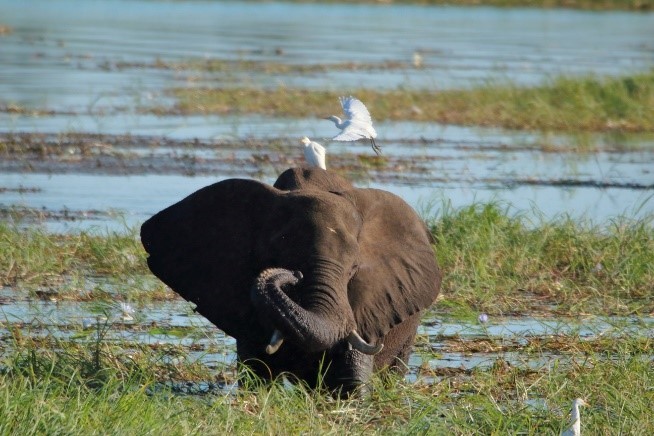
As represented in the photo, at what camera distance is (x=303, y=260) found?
5789 mm

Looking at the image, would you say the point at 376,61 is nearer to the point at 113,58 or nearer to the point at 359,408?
the point at 113,58

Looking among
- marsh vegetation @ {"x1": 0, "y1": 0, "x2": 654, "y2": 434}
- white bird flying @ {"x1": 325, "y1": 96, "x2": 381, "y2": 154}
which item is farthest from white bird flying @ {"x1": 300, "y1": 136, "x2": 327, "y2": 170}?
marsh vegetation @ {"x1": 0, "y1": 0, "x2": 654, "y2": 434}

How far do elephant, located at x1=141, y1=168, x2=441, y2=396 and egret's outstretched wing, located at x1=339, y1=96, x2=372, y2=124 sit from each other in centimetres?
107

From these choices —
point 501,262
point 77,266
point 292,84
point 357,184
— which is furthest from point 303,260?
point 292,84

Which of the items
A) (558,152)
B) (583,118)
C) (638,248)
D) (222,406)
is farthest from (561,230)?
(583,118)

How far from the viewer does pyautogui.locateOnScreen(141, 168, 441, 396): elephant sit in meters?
5.84

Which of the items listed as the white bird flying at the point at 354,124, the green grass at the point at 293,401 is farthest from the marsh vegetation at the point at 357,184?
the white bird flying at the point at 354,124

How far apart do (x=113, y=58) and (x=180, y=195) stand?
44.6ft

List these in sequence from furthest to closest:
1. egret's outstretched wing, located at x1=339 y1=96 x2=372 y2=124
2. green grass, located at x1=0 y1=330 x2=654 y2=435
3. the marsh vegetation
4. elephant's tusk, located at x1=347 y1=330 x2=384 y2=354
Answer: egret's outstretched wing, located at x1=339 y1=96 x2=372 y2=124
the marsh vegetation
elephant's tusk, located at x1=347 y1=330 x2=384 y2=354
green grass, located at x1=0 y1=330 x2=654 y2=435

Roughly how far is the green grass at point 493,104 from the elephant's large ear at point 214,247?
11225 millimetres

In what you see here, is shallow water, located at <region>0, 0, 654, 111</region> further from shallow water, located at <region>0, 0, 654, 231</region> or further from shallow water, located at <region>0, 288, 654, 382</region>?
shallow water, located at <region>0, 288, 654, 382</region>

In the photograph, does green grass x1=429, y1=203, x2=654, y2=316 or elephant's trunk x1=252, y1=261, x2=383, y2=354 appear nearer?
elephant's trunk x1=252, y1=261, x2=383, y2=354

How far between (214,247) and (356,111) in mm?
1716

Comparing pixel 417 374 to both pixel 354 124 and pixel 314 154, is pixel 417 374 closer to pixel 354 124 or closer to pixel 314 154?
pixel 314 154
